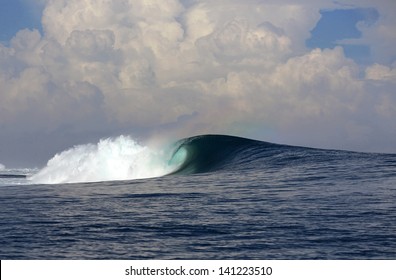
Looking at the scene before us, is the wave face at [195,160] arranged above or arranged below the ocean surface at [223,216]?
above

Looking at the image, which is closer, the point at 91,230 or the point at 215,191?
the point at 91,230

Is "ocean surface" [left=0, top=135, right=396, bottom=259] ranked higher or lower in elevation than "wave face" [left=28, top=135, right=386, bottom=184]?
lower

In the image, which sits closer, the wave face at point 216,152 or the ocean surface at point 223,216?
the ocean surface at point 223,216

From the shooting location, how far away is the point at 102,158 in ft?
103

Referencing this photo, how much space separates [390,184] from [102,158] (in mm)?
17893

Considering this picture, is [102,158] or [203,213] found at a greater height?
[102,158]

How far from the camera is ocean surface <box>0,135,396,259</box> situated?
9.66 metres

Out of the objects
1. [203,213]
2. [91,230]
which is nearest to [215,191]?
[203,213]

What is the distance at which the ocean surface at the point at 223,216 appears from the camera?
9656 mm

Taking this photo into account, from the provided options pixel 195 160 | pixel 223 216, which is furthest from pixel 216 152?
pixel 223 216

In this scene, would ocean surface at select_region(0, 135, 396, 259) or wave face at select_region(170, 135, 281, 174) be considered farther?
wave face at select_region(170, 135, 281, 174)

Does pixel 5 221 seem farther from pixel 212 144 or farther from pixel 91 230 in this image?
pixel 212 144

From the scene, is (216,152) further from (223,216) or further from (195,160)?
(223,216)
